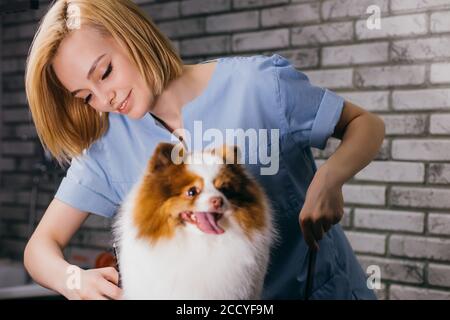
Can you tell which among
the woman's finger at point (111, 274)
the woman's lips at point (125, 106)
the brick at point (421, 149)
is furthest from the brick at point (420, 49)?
the woman's finger at point (111, 274)

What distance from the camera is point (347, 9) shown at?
969 mm

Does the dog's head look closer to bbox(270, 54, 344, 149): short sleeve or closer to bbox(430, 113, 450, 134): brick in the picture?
bbox(270, 54, 344, 149): short sleeve

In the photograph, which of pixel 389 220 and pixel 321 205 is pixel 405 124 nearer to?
pixel 389 220

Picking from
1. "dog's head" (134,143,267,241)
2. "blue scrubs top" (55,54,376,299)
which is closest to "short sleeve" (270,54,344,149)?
"blue scrubs top" (55,54,376,299)

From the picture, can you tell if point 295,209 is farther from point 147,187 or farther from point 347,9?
point 347,9

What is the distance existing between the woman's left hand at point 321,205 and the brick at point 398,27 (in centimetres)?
30

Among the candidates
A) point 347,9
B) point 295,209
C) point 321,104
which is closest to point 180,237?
point 295,209

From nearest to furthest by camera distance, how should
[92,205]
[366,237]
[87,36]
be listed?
[87,36]
[92,205]
[366,237]

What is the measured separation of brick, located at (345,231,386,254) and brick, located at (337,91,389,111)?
235 millimetres

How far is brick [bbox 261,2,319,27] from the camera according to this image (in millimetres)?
1026

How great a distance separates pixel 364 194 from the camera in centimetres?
100

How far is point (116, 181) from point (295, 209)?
11.4 inches

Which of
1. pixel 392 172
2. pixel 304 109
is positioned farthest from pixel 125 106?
pixel 392 172

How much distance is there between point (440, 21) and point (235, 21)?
1.28 ft
